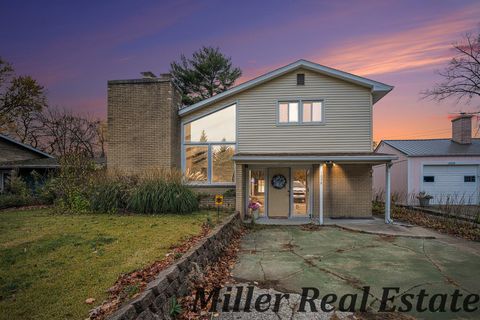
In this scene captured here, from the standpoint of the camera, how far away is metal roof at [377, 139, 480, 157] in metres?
15.5

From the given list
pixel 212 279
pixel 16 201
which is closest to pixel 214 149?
pixel 212 279

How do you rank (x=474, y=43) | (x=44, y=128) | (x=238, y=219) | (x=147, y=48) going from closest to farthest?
(x=238, y=219) → (x=147, y=48) → (x=474, y=43) → (x=44, y=128)

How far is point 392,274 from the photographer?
16.8 feet

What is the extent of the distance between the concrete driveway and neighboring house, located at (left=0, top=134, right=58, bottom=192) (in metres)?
15.6

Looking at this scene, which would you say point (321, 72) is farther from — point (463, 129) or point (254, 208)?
point (463, 129)

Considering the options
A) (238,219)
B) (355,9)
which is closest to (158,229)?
(238,219)

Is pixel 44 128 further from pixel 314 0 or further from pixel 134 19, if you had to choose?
pixel 314 0

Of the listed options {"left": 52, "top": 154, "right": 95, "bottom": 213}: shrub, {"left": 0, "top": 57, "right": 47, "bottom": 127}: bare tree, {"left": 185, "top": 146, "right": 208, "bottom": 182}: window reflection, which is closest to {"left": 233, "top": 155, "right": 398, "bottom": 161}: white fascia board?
{"left": 185, "top": 146, "right": 208, "bottom": 182}: window reflection

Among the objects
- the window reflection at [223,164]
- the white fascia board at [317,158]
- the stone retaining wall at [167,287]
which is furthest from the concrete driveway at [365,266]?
the window reflection at [223,164]

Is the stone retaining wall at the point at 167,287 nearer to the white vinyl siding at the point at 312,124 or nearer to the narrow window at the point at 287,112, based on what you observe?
the white vinyl siding at the point at 312,124

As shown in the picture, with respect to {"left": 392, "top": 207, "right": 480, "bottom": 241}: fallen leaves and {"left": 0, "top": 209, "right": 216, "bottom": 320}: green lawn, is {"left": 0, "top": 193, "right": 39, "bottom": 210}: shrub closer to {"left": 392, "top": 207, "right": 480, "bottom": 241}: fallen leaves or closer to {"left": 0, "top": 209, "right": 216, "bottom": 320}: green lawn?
{"left": 0, "top": 209, "right": 216, "bottom": 320}: green lawn

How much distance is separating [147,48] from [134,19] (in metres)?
2.20

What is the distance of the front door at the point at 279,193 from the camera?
11.6m

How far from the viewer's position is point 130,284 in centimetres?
349
